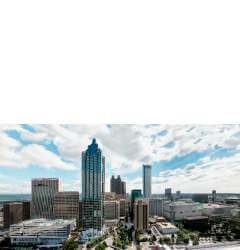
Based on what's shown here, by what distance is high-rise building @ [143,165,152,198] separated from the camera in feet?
11.2

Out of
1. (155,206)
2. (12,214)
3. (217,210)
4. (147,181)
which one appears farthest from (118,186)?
(217,210)

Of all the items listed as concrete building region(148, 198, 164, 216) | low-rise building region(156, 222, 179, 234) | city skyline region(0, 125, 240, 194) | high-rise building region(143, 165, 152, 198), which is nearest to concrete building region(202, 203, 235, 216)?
city skyline region(0, 125, 240, 194)

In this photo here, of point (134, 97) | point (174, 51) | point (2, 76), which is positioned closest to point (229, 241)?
point (134, 97)

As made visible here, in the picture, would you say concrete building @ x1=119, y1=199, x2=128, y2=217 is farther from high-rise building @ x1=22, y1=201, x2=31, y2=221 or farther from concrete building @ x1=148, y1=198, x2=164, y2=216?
high-rise building @ x1=22, y1=201, x2=31, y2=221

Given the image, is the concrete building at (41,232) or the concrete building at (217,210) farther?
the concrete building at (217,210)

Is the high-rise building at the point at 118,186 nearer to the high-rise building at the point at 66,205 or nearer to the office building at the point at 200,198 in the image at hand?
the high-rise building at the point at 66,205

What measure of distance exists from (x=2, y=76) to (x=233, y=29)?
7.04ft

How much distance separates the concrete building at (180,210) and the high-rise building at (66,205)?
1004 mm

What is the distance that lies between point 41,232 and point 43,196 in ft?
1.19

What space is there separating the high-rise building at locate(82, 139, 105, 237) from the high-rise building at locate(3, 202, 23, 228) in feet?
2.16

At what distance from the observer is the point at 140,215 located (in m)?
3.40

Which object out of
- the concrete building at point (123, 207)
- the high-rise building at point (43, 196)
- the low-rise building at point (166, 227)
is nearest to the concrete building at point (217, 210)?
the low-rise building at point (166, 227)

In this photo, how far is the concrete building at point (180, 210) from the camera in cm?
349

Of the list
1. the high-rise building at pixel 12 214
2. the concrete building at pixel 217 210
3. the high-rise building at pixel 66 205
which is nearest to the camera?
the high-rise building at pixel 12 214
